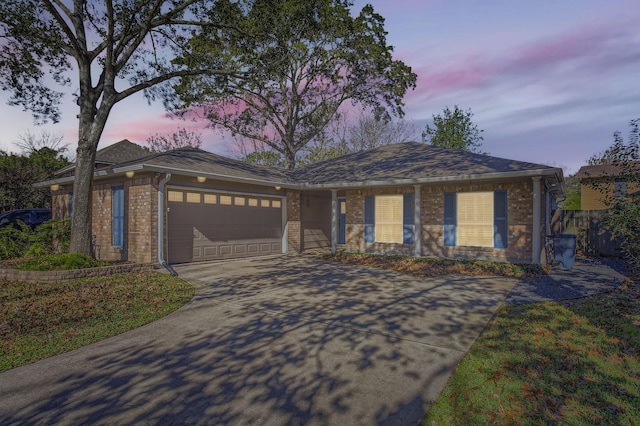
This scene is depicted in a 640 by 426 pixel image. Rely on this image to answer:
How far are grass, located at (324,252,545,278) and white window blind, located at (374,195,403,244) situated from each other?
1.09 metres

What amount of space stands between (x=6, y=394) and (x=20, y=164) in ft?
78.0

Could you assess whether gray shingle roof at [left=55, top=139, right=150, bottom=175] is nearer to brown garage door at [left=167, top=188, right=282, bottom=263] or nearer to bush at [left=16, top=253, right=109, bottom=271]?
brown garage door at [left=167, top=188, right=282, bottom=263]

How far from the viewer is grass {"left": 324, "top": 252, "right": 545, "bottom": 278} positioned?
9633mm

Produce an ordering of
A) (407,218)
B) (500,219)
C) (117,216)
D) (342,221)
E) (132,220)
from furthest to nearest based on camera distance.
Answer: (342,221), (407,218), (117,216), (500,219), (132,220)

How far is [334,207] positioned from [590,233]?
10.3m

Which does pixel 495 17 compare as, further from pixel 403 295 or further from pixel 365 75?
pixel 365 75

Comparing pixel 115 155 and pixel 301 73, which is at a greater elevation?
pixel 301 73

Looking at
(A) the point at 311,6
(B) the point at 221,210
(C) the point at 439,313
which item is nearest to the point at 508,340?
(C) the point at 439,313

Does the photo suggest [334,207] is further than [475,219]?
Yes

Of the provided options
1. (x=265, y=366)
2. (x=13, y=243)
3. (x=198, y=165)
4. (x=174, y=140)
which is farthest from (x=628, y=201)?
(x=174, y=140)

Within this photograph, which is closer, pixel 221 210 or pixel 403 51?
pixel 221 210

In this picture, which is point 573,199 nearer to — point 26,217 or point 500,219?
point 500,219

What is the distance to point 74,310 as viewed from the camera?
602 centimetres

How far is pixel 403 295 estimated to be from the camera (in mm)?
7254
